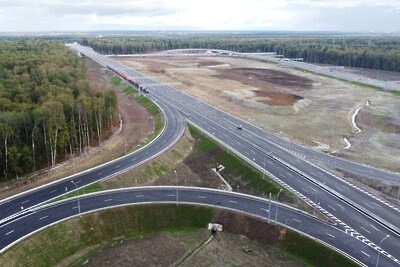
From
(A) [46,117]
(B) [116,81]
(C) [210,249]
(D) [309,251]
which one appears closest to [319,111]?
(D) [309,251]

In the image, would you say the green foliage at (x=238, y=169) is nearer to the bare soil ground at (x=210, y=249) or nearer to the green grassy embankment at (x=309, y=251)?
the bare soil ground at (x=210, y=249)

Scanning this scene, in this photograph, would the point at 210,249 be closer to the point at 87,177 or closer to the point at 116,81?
the point at 87,177

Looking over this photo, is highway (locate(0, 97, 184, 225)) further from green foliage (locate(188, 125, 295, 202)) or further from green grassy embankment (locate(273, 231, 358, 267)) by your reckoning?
green grassy embankment (locate(273, 231, 358, 267))

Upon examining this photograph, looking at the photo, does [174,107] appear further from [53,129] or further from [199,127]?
[53,129]

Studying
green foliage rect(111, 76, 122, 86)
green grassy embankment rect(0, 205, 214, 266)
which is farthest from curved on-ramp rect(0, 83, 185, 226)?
green foliage rect(111, 76, 122, 86)

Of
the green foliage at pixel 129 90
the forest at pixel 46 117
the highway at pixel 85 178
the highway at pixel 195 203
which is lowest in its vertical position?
the highway at pixel 195 203

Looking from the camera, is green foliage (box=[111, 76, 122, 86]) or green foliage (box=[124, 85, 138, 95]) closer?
green foliage (box=[124, 85, 138, 95])

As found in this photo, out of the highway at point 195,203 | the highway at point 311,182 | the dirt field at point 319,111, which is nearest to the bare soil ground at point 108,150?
the highway at point 195,203
